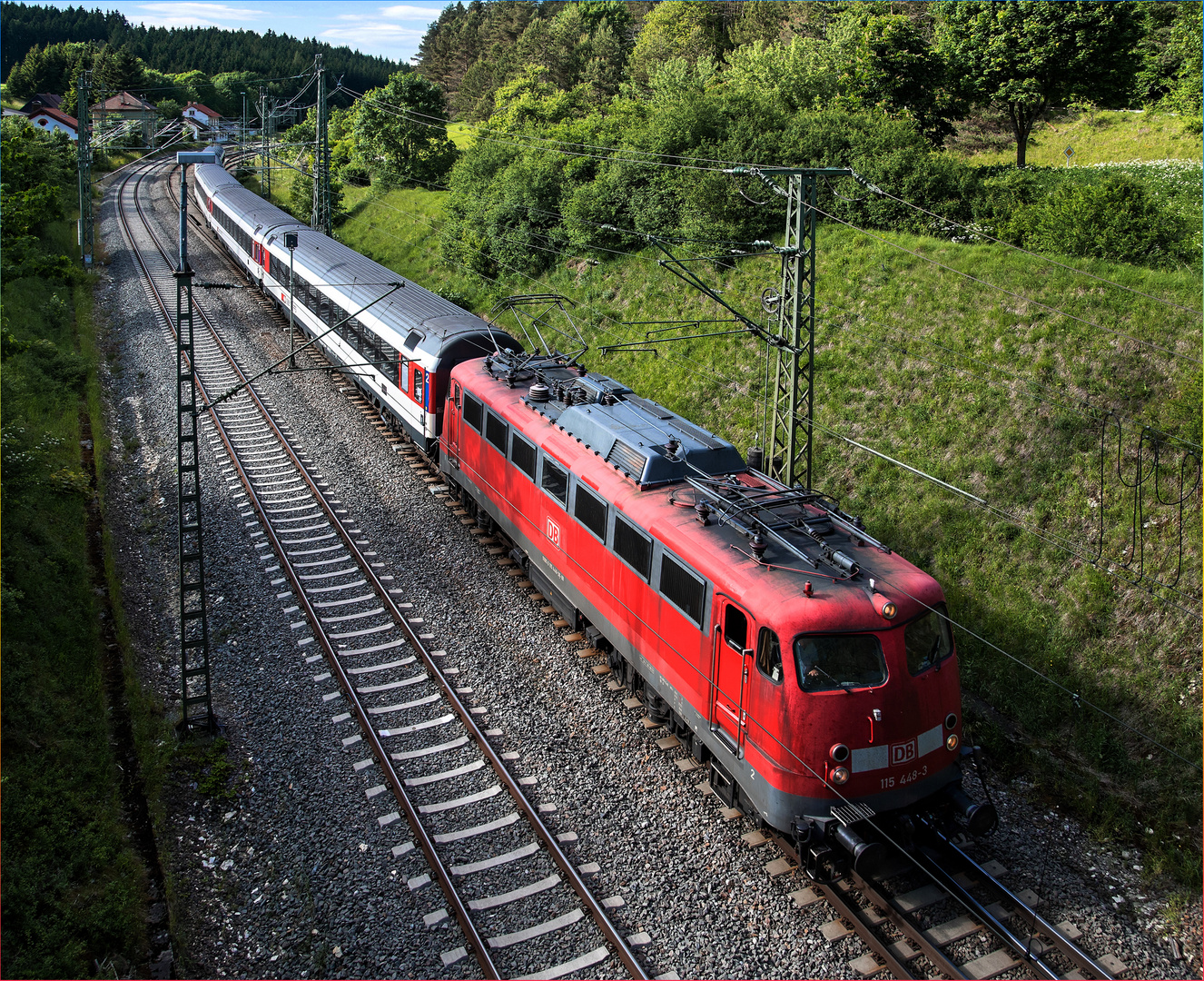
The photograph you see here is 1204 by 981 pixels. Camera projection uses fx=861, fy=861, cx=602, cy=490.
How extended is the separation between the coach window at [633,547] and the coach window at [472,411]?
19.0ft

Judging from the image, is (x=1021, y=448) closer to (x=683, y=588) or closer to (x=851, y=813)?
(x=683, y=588)

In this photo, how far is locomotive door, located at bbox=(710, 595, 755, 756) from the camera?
30.8ft

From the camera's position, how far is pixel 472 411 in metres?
17.1

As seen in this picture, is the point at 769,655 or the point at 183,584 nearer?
the point at 769,655

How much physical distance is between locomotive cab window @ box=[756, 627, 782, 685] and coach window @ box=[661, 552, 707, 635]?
1118mm

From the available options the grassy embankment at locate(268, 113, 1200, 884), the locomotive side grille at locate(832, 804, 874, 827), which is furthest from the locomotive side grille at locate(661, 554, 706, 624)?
the grassy embankment at locate(268, 113, 1200, 884)

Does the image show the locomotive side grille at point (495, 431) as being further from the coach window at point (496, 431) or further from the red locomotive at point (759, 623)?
→ the red locomotive at point (759, 623)

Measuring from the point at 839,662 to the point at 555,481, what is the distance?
6.15 meters

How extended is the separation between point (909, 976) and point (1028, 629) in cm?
692

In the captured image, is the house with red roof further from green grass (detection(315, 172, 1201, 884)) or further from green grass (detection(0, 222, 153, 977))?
green grass (detection(315, 172, 1201, 884))

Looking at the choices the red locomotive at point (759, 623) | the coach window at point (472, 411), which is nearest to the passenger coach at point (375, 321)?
the coach window at point (472, 411)

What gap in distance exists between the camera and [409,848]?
1012 cm

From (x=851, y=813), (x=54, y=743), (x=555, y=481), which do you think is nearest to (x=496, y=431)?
(x=555, y=481)

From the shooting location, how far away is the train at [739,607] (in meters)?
8.89
